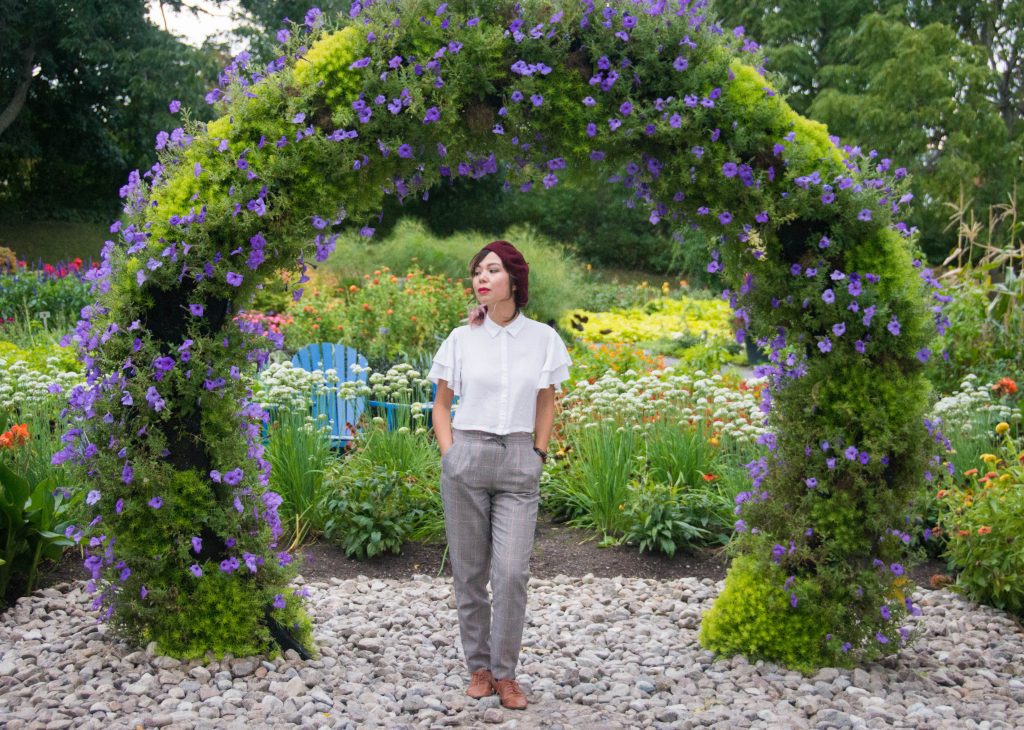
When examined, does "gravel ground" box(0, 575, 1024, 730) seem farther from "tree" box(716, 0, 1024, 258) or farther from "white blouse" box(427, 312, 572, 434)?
"tree" box(716, 0, 1024, 258)

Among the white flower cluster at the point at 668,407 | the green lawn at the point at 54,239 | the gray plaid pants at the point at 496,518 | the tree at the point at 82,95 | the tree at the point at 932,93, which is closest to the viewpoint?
the gray plaid pants at the point at 496,518

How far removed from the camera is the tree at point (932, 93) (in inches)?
598

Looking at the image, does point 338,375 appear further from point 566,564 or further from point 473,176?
point 473,176

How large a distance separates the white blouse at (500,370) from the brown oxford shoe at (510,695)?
845mm

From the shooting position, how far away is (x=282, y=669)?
3.42 meters

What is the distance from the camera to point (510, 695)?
10.5ft

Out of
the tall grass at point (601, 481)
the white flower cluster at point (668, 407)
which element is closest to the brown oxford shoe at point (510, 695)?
the tall grass at point (601, 481)

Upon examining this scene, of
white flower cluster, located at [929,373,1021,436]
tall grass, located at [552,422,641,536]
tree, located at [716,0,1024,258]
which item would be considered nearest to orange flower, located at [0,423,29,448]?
tall grass, located at [552,422,641,536]

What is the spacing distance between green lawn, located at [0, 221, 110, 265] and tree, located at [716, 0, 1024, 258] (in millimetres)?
14494

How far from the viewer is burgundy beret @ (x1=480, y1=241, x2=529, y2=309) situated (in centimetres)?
312

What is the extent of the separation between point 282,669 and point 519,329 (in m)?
1.47

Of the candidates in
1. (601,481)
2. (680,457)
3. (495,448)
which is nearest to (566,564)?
(601,481)

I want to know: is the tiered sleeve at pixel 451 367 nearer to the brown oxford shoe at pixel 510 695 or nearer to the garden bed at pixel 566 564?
the brown oxford shoe at pixel 510 695

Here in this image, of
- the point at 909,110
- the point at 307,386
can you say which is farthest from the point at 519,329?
the point at 909,110
